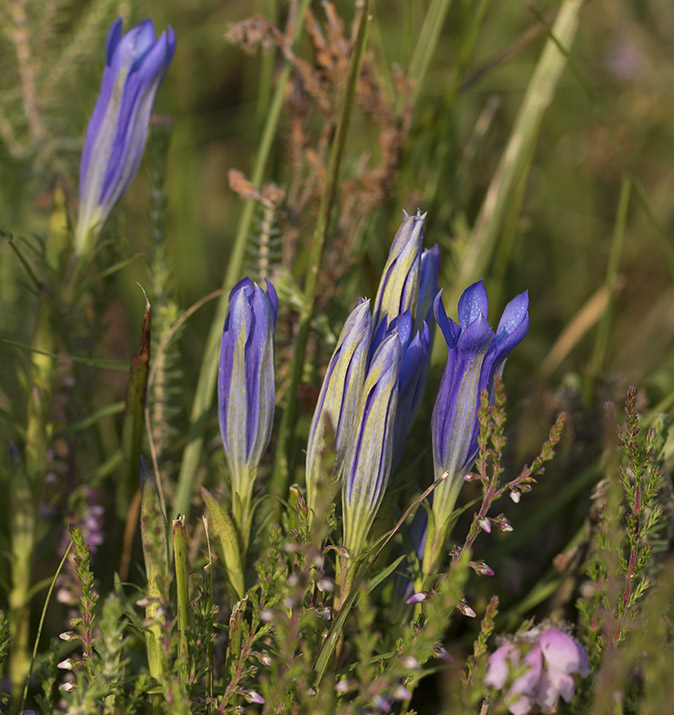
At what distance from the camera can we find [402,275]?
2.24 ft

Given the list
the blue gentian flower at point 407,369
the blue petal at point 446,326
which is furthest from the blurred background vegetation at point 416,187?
the blue petal at point 446,326

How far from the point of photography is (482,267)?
1.18 metres

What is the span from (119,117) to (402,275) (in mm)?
397

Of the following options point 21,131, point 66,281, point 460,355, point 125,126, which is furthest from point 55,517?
point 21,131

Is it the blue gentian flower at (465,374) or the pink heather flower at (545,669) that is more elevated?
the blue gentian flower at (465,374)

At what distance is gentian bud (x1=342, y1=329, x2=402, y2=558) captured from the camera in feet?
2.05

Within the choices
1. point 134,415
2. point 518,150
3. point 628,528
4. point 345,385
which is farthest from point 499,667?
point 518,150

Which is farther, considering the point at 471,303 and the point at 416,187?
the point at 416,187

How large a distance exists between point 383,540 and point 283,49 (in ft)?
2.19

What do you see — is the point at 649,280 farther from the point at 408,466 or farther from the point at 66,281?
the point at 66,281

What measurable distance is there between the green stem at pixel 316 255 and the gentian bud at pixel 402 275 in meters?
0.19

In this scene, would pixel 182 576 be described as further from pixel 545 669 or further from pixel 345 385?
pixel 545 669

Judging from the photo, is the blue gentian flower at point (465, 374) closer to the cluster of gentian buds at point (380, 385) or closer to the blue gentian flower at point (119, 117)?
the cluster of gentian buds at point (380, 385)

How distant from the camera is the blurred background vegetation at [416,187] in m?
1.08
